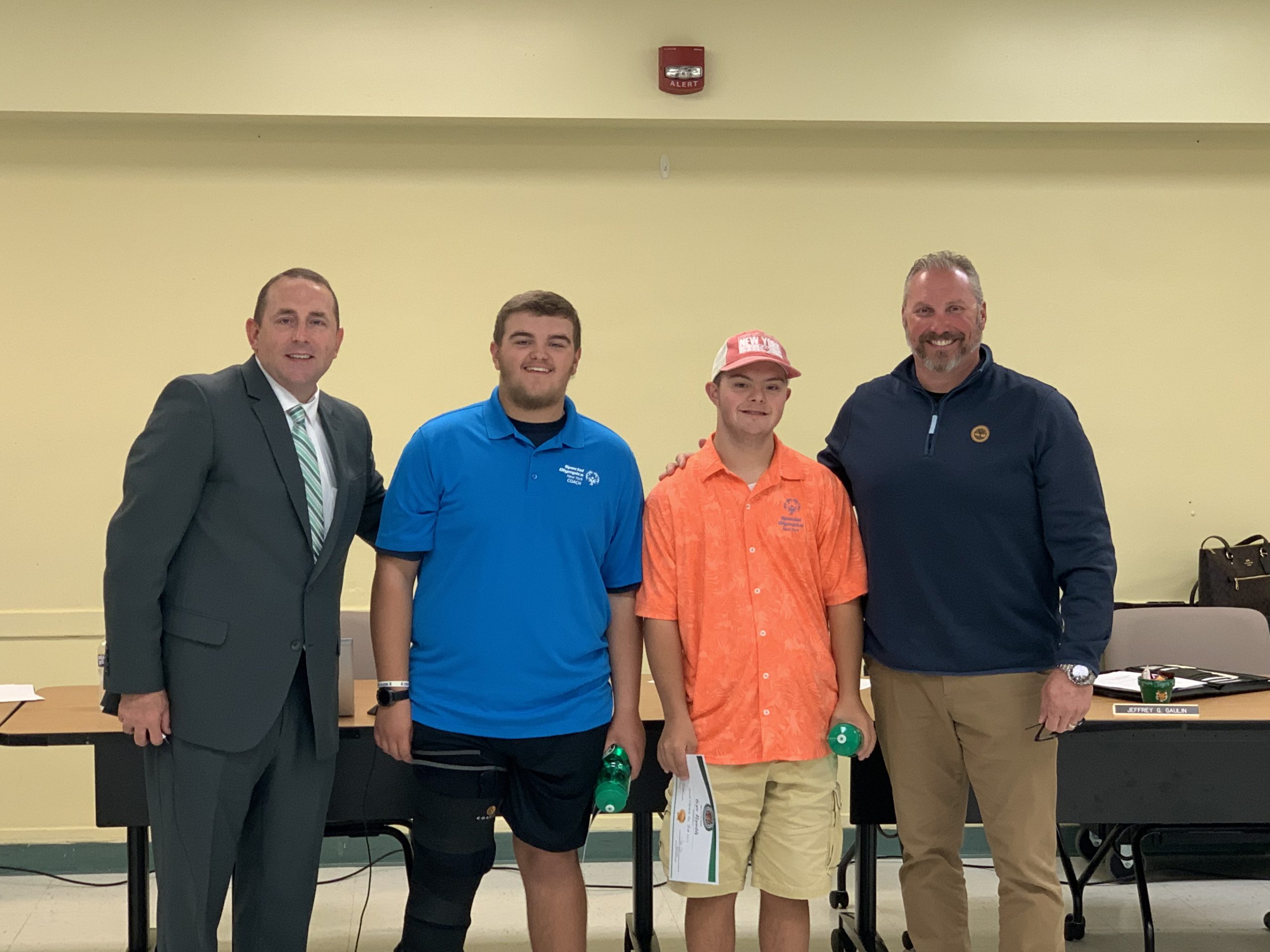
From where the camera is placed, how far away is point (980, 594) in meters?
2.51

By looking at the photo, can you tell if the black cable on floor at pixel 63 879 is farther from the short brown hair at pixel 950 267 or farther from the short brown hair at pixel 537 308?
the short brown hair at pixel 950 267

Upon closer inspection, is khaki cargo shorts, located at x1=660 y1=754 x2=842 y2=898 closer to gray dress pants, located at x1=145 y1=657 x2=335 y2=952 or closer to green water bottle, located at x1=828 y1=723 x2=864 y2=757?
green water bottle, located at x1=828 y1=723 x2=864 y2=757

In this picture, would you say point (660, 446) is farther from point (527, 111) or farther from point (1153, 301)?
point (1153, 301)

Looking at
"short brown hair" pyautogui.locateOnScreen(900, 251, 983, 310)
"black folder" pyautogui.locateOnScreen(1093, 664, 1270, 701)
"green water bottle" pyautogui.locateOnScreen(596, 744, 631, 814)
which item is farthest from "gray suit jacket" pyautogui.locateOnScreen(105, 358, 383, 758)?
"black folder" pyautogui.locateOnScreen(1093, 664, 1270, 701)

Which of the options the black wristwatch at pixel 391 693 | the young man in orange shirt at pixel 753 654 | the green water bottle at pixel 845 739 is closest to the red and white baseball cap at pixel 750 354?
the young man in orange shirt at pixel 753 654

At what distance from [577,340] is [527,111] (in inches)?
72.1

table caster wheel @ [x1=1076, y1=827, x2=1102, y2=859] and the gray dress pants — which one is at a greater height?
the gray dress pants

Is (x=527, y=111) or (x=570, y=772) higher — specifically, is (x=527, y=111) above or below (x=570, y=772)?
above

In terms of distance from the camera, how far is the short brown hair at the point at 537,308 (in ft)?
7.91

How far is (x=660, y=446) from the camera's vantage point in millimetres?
4277

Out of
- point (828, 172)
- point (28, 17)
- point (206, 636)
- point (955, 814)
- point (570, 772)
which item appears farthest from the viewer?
point (828, 172)

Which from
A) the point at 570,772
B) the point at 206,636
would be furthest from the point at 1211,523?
the point at 206,636

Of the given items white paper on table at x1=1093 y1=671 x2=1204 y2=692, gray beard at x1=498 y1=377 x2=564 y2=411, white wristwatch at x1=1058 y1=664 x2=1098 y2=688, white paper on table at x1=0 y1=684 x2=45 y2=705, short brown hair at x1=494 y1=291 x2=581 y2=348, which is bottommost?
white paper on table at x1=0 y1=684 x2=45 y2=705

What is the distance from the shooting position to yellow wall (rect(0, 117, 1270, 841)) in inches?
161
